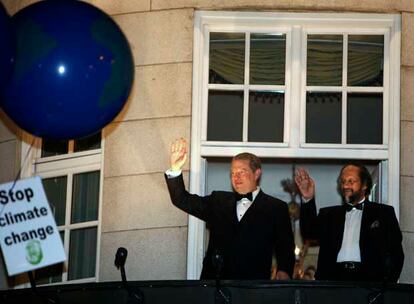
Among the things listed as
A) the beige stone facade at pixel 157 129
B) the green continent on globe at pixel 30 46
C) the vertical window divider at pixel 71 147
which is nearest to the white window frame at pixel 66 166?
the vertical window divider at pixel 71 147

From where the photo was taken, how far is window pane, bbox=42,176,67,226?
382 inches

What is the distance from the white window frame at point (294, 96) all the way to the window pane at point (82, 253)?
2.57ft

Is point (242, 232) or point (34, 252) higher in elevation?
point (242, 232)

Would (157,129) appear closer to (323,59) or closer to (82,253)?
(82,253)

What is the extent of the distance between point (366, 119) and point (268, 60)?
811 millimetres

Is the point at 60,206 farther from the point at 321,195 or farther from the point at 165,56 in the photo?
the point at 321,195

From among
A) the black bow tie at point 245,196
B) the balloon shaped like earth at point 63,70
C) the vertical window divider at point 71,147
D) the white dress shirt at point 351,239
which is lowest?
the white dress shirt at point 351,239

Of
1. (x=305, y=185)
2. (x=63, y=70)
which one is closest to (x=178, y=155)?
(x=305, y=185)

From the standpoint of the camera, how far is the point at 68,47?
24.9 feet

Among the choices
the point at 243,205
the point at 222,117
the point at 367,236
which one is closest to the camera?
the point at 367,236

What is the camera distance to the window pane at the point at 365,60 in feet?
30.8

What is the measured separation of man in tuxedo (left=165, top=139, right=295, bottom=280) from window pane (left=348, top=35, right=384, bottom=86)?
3.26ft

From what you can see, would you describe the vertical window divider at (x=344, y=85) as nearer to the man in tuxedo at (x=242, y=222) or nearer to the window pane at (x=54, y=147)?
the man in tuxedo at (x=242, y=222)

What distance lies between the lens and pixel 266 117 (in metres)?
10.3
